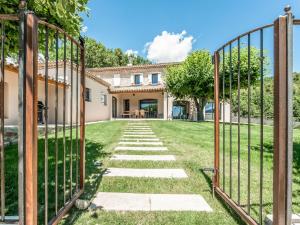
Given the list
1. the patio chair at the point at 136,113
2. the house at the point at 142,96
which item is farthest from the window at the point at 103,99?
the patio chair at the point at 136,113

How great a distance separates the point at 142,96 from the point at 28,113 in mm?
21129

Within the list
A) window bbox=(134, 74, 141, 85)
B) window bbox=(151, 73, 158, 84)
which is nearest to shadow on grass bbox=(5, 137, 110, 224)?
Answer: window bbox=(151, 73, 158, 84)

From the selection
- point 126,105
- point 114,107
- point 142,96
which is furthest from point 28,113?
point 126,105

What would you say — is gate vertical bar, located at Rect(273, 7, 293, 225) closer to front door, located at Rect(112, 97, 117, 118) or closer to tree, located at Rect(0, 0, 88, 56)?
tree, located at Rect(0, 0, 88, 56)

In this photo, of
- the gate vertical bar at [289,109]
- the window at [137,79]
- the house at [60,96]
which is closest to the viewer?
the gate vertical bar at [289,109]

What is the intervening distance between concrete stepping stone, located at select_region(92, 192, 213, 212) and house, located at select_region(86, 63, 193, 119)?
17.8 m

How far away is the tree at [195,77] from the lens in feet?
51.3

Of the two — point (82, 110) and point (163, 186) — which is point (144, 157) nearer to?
point (163, 186)

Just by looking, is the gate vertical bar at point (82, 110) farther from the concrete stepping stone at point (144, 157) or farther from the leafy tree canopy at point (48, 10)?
the concrete stepping stone at point (144, 157)

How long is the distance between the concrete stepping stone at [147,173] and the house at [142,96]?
16.7m

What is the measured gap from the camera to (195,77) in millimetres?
15656

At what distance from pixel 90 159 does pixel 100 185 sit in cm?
148

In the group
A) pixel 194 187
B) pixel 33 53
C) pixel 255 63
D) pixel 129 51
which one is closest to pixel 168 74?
pixel 255 63

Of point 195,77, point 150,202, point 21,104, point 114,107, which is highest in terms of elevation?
point 195,77
